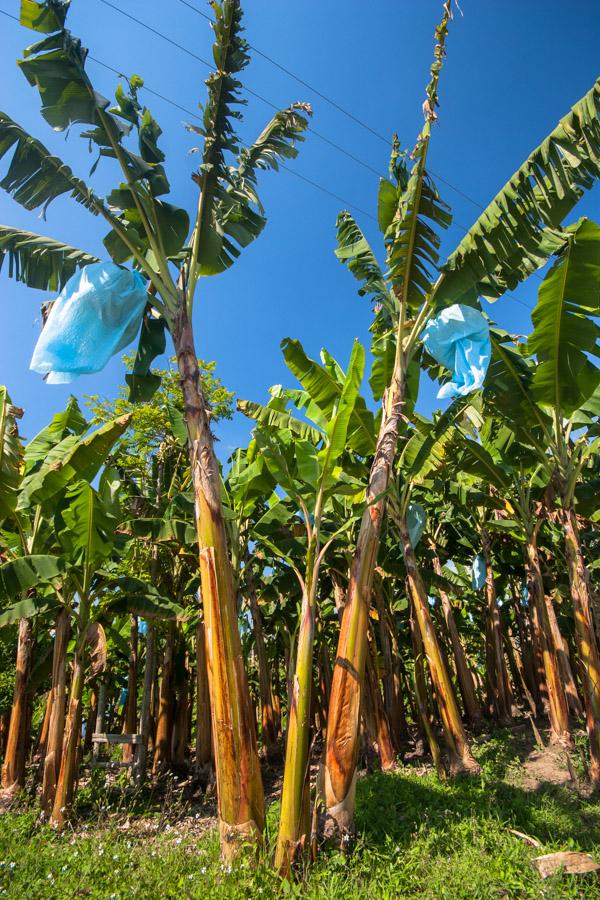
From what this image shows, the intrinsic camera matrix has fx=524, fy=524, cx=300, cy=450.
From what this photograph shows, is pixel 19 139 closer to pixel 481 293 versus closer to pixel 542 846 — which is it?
pixel 481 293

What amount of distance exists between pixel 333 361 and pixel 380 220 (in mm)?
2320

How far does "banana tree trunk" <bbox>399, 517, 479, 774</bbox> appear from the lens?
7.42m

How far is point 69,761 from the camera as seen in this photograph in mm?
7449

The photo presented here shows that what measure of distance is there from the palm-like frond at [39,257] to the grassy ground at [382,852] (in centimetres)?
602

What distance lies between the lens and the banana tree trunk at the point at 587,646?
6340 millimetres

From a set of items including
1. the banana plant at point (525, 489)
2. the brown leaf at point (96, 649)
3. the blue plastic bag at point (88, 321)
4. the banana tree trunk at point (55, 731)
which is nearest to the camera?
the blue plastic bag at point (88, 321)

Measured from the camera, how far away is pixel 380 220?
22.9 ft

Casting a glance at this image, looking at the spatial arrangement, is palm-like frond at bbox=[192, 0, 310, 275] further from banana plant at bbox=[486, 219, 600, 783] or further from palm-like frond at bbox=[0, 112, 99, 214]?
banana plant at bbox=[486, 219, 600, 783]

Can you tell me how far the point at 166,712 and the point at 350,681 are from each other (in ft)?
29.2

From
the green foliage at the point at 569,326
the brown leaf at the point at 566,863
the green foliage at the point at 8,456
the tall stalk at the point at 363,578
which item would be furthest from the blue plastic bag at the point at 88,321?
the brown leaf at the point at 566,863

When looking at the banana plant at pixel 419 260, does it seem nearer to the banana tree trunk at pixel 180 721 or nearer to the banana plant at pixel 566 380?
the banana plant at pixel 566 380

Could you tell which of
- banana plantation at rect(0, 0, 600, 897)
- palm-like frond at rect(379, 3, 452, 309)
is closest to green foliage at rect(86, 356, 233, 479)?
banana plantation at rect(0, 0, 600, 897)

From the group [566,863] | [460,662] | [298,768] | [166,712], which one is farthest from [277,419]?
[166,712]

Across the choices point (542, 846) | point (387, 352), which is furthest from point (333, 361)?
point (542, 846)
